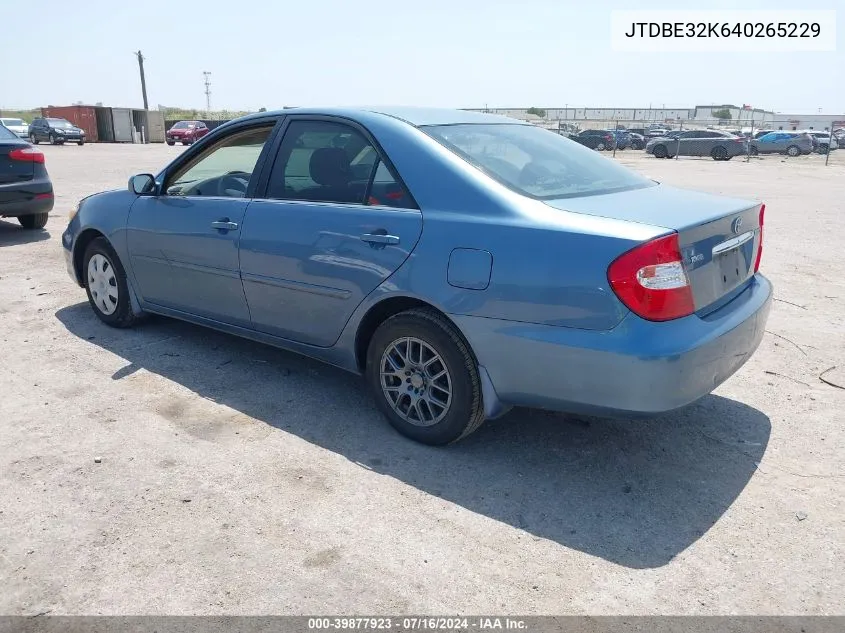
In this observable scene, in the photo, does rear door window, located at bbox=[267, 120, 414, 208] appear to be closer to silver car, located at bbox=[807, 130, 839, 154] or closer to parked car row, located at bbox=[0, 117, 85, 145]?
silver car, located at bbox=[807, 130, 839, 154]

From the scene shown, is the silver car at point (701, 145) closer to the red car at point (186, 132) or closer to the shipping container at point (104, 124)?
the red car at point (186, 132)

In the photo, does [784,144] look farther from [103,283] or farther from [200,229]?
[200,229]

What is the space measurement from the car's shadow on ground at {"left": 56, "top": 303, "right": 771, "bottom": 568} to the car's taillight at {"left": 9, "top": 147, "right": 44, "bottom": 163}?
5.42m

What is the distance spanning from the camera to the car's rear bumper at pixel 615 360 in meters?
2.79

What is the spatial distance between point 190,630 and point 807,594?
2154 millimetres

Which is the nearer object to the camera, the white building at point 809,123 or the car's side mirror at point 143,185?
the car's side mirror at point 143,185

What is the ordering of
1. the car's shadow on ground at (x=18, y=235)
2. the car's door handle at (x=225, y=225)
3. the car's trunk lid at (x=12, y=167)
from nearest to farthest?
1. the car's door handle at (x=225, y=225)
2. the car's trunk lid at (x=12, y=167)
3. the car's shadow on ground at (x=18, y=235)

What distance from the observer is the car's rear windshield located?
3387 mm

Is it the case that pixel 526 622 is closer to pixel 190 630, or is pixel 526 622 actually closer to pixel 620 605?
pixel 620 605

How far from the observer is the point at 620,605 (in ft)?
7.95

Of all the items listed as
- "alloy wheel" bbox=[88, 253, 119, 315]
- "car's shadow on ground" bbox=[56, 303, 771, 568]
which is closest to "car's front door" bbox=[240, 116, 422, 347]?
"car's shadow on ground" bbox=[56, 303, 771, 568]

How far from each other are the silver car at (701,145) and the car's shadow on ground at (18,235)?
31229 mm

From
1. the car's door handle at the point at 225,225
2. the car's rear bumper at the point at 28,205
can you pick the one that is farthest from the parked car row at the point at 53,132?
the car's door handle at the point at 225,225

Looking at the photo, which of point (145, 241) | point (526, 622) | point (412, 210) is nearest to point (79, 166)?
point (145, 241)
